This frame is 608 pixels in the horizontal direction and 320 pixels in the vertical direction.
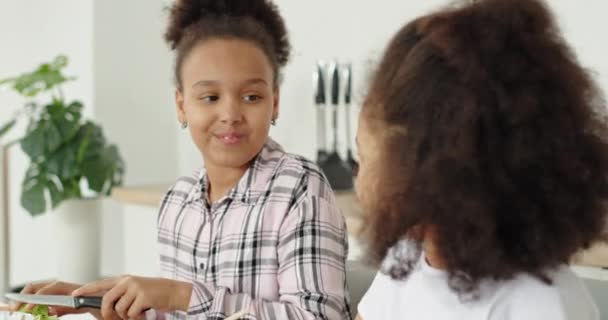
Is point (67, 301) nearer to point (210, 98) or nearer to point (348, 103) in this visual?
point (210, 98)

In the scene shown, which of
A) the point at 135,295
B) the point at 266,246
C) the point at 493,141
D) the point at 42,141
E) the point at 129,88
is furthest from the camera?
the point at 129,88

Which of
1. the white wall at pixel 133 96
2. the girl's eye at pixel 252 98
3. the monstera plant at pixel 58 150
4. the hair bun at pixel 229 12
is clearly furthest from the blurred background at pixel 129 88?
the girl's eye at pixel 252 98

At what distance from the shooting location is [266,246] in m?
1.17

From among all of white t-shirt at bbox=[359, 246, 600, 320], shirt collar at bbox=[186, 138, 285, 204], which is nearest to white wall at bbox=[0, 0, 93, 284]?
shirt collar at bbox=[186, 138, 285, 204]

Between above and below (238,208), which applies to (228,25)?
above

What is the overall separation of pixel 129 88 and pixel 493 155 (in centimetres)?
244

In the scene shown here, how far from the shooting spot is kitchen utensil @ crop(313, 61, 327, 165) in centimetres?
238

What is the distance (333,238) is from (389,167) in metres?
0.37

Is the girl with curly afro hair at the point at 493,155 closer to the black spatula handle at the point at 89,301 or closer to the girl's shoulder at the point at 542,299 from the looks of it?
the girl's shoulder at the point at 542,299

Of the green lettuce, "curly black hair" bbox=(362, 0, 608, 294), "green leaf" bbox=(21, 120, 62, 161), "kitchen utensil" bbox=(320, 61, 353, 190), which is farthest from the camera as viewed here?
"green leaf" bbox=(21, 120, 62, 161)

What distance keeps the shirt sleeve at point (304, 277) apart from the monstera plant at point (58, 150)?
1.69 meters

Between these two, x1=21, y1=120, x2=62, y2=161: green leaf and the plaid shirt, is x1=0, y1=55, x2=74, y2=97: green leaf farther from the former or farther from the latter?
the plaid shirt

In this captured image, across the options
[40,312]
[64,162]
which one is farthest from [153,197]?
[40,312]

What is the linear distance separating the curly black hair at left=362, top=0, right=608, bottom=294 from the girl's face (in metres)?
0.42
